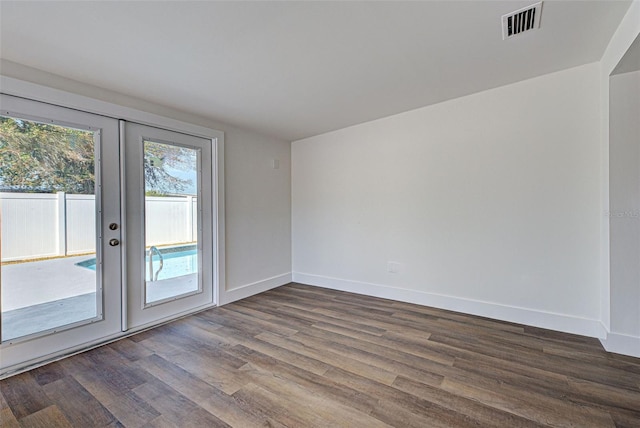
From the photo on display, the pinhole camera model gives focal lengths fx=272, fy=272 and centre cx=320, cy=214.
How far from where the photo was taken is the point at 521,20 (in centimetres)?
177

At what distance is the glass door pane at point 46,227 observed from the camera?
2084mm

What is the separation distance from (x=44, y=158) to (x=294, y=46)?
223cm

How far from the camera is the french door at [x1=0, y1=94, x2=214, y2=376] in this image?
2.11m

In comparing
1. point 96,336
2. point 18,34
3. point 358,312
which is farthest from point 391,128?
point 96,336

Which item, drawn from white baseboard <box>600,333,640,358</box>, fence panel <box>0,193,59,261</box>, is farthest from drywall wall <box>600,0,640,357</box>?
A: fence panel <box>0,193,59,261</box>

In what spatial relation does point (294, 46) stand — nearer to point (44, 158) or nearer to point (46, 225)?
point (44, 158)

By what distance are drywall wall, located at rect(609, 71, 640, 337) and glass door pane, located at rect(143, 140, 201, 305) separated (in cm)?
400

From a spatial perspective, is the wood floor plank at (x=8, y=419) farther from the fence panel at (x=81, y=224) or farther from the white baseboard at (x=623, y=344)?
the white baseboard at (x=623, y=344)

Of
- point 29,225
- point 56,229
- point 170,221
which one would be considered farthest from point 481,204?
point 29,225

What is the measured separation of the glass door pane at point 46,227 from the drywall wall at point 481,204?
2.84 m

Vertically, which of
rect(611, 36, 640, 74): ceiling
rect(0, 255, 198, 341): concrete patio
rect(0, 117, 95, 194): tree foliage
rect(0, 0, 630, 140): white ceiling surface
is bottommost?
rect(0, 255, 198, 341): concrete patio

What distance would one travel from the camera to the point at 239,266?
3750 mm

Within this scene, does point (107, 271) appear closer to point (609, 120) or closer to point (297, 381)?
point (297, 381)

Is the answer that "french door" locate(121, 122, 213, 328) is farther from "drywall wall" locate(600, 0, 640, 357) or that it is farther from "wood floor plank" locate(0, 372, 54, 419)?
"drywall wall" locate(600, 0, 640, 357)
